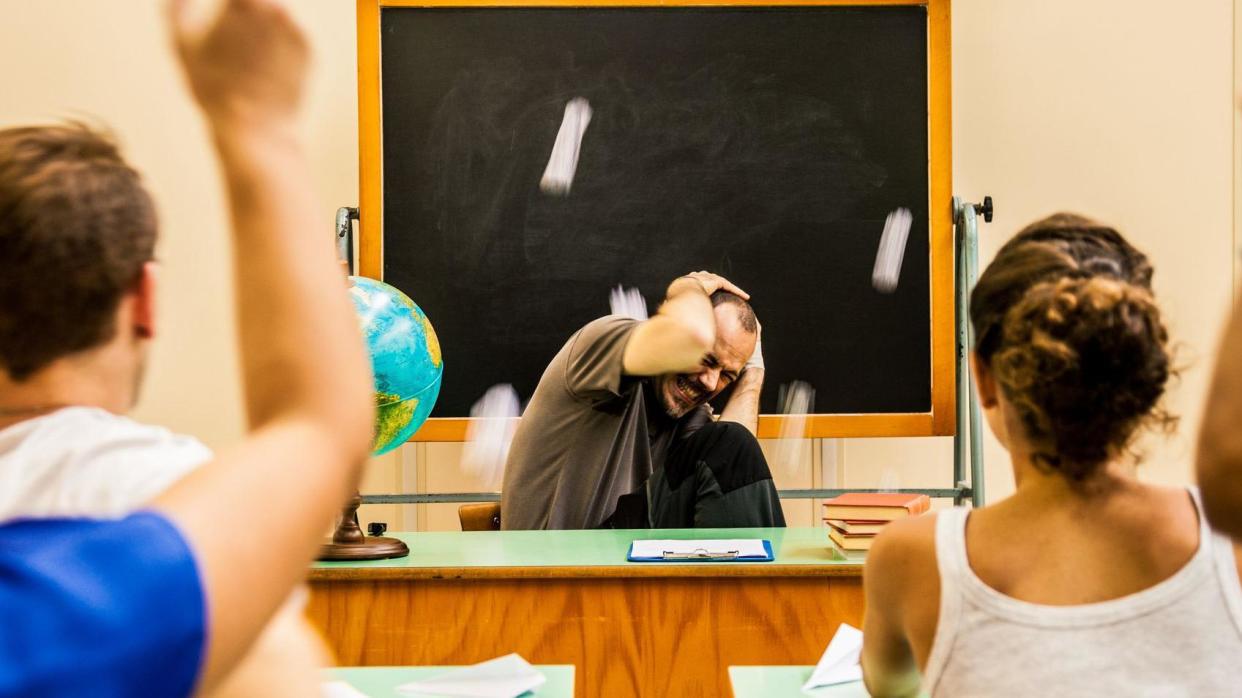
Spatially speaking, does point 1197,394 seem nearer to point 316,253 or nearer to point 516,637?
point 516,637

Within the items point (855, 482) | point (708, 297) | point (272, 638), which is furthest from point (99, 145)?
point (855, 482)

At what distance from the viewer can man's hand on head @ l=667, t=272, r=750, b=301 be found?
3137 millimetres

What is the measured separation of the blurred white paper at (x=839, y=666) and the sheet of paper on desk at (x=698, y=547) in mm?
635

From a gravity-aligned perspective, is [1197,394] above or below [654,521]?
above

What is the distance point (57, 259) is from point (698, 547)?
1.97m

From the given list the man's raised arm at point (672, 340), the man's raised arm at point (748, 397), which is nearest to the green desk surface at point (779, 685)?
the man's raised arm at point (672, 340)

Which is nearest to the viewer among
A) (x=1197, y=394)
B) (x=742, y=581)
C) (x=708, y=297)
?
(x=742, y=581)

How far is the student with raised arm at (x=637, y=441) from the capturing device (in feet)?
9.13

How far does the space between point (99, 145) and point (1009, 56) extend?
4064 mm

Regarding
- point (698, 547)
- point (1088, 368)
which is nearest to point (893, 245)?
point (698, 547)

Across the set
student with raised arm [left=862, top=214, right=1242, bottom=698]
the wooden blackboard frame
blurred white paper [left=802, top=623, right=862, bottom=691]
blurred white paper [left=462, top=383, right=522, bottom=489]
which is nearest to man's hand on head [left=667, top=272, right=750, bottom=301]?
the wooden blackboard frame

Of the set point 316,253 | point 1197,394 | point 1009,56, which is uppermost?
point 1009,56

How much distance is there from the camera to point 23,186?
59cm

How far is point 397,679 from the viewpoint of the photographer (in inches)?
65.6
